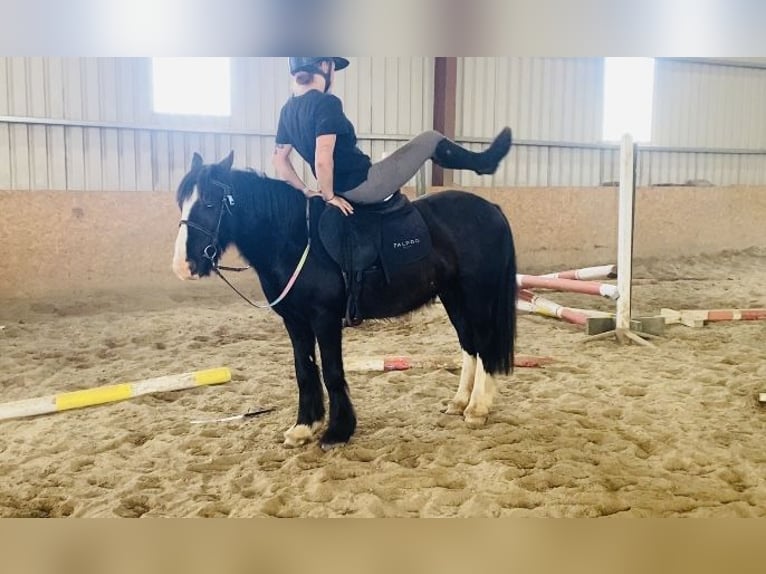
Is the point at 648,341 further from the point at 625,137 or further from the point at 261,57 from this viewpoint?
the point at 261,57

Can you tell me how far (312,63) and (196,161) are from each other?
0.34 metres

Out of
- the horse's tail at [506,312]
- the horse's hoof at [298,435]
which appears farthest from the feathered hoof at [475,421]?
the horse's hoof at [298,435]

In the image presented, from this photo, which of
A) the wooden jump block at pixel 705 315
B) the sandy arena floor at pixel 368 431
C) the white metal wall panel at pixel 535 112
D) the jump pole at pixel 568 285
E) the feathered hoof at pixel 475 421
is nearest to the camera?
the sandy arena floor at pixel 368 431

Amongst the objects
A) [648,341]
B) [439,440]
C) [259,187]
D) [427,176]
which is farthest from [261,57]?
[648,341]

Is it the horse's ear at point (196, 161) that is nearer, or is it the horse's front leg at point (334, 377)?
the horse's ear at point (196, 161)

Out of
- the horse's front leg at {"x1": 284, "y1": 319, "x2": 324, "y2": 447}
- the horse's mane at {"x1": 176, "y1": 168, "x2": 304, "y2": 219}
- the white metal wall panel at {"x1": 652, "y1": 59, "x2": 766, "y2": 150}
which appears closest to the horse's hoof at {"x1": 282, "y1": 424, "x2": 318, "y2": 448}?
the horse's front leg at {"x1": 284, "y1": 319, "x2": 324, "y2": 447}

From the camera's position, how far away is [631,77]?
1.50m

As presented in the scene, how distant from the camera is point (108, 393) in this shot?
154cm

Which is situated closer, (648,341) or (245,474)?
(245,474)

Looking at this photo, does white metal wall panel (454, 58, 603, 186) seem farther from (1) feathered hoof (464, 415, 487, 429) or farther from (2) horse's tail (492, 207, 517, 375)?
(1) feathered hoof (464, 415, 487, 429)

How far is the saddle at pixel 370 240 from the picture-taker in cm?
153

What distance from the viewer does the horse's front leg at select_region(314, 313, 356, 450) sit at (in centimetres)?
155

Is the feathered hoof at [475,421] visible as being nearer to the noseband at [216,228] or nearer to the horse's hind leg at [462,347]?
the horse's hind leg at [462,347]
